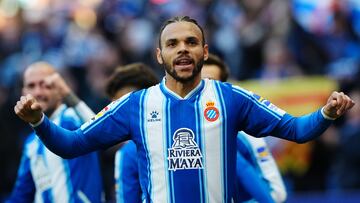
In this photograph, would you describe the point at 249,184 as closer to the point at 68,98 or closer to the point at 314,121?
the point at 314,121

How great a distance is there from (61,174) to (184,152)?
7.17ft

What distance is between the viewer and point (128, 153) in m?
8.12

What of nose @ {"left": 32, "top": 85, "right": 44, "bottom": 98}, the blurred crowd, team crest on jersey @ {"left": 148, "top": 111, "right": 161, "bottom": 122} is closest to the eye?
team crest on jersey @ {"left": 148, "top": 111, "right": 161, "bottom": 122}

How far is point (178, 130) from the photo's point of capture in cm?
695

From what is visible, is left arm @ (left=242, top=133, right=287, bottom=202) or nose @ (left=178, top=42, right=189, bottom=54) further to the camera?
left arm @ (left=242, top=133, right=287, bottom=202)

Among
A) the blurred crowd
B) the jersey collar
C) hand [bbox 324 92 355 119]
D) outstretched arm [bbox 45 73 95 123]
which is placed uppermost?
the blurred crowd

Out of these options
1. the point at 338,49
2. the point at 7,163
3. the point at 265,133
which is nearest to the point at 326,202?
the point at 338,49

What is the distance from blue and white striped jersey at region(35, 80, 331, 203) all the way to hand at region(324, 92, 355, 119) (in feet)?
0.32

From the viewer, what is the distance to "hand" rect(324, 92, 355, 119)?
663cm

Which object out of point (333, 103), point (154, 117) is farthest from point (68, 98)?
point (333, 103)

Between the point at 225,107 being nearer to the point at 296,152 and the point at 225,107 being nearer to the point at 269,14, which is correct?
the point at 296,152

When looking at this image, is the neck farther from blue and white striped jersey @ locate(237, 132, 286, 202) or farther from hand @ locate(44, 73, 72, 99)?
hand @ locate(44, 73, 72, 99)

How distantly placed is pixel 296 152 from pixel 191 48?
307 inches

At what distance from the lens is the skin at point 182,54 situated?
22.8ft
